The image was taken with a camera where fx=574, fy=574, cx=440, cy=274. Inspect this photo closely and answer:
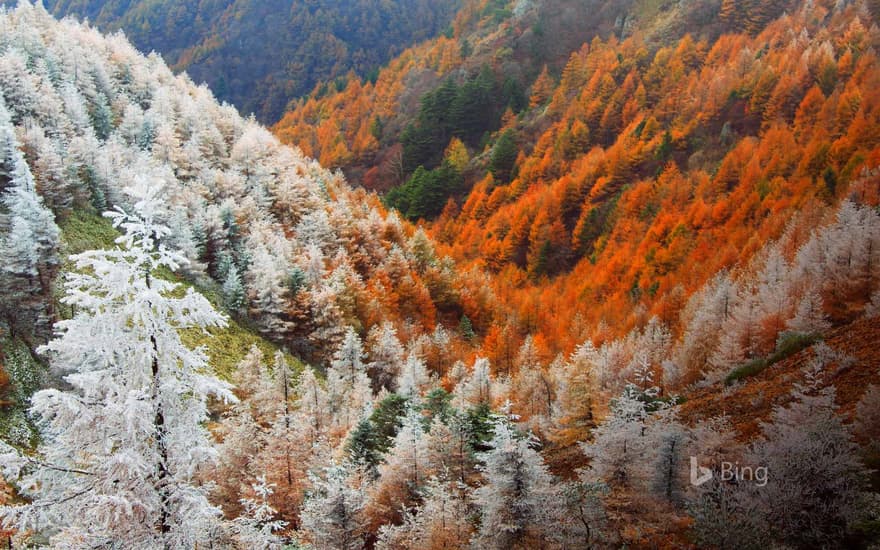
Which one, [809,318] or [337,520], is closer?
[337,520]

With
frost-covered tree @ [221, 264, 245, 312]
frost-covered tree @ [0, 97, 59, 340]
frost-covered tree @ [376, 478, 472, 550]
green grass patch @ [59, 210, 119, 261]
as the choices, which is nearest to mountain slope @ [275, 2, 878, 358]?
frost-covered tree @ [221, 264, 245, 312]

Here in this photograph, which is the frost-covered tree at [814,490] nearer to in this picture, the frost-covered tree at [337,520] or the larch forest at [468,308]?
the larch forest at [468,308]

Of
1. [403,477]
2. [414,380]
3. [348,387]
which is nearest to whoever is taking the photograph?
[403,477]

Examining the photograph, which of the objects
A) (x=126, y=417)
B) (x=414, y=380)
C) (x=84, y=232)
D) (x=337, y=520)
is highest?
(x=126, y=417)

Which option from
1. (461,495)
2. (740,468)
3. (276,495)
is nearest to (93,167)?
(276,495)

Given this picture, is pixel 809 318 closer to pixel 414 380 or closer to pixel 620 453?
pixel 620 453

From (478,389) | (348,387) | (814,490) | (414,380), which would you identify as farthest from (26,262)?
(814,490)

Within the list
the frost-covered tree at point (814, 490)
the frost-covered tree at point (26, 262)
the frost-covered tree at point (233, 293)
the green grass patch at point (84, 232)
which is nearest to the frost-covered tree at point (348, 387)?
the frost-covered tree at point (233, 293)
